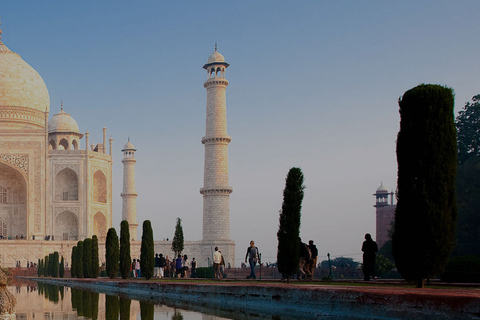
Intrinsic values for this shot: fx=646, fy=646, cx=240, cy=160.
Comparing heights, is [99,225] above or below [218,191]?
below

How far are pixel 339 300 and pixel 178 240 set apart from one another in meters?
22.8

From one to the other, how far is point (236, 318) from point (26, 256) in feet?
101

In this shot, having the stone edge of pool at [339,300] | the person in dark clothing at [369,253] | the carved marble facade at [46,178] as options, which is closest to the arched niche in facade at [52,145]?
the carved marble facade at [46,178]

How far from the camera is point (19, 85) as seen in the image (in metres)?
42.9

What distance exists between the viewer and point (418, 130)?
7637 mm

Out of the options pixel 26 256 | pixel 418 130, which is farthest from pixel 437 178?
pixel 26 256

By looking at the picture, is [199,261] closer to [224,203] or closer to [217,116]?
[224,203]

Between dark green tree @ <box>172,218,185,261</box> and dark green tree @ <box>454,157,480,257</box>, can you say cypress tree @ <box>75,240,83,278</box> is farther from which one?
dark green tree @ <box>454,157,480,257</box>

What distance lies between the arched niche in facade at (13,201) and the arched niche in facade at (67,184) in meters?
2.09

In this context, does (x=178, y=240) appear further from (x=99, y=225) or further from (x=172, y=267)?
(x=99, y=225)

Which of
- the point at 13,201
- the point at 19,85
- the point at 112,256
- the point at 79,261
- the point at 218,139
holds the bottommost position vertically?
the point at 79,261

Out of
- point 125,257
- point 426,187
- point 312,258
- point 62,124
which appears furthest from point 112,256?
point 62,124

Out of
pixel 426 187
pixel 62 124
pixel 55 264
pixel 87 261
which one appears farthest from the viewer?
pixel 62 124

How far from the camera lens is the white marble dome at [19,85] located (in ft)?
139
